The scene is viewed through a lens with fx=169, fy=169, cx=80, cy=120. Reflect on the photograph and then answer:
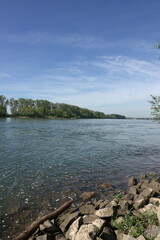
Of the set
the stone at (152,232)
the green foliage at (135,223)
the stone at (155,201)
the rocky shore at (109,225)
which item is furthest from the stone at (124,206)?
the stone at (152,232)

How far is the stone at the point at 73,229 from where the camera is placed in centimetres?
593

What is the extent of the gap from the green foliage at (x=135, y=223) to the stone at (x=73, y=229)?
4.24 feet

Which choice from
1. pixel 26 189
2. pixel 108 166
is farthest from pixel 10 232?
pixel 108 166

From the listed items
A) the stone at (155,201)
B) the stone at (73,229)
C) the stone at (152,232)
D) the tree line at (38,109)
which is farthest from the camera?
the tree line at (38,109)

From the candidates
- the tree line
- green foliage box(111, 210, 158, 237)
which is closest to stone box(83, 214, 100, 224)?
green foliage box(111, 210, 158, 237)

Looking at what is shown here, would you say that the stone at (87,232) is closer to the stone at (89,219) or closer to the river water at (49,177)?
the stone at (89,219)

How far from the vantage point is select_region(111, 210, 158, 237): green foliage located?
5867 millimetres

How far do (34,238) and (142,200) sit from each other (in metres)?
5.05

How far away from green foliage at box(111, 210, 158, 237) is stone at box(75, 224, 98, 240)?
3.30 feet

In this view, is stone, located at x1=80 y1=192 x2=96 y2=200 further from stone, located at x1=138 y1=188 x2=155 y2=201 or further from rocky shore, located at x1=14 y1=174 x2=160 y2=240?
stone, located at x1=138 y1=188 x2=155 y2=201

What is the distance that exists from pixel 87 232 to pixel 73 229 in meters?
0.72

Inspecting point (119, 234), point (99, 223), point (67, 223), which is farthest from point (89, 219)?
point (119, 234)

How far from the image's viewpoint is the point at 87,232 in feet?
18.6

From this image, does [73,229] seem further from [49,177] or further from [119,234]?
[49,177]
